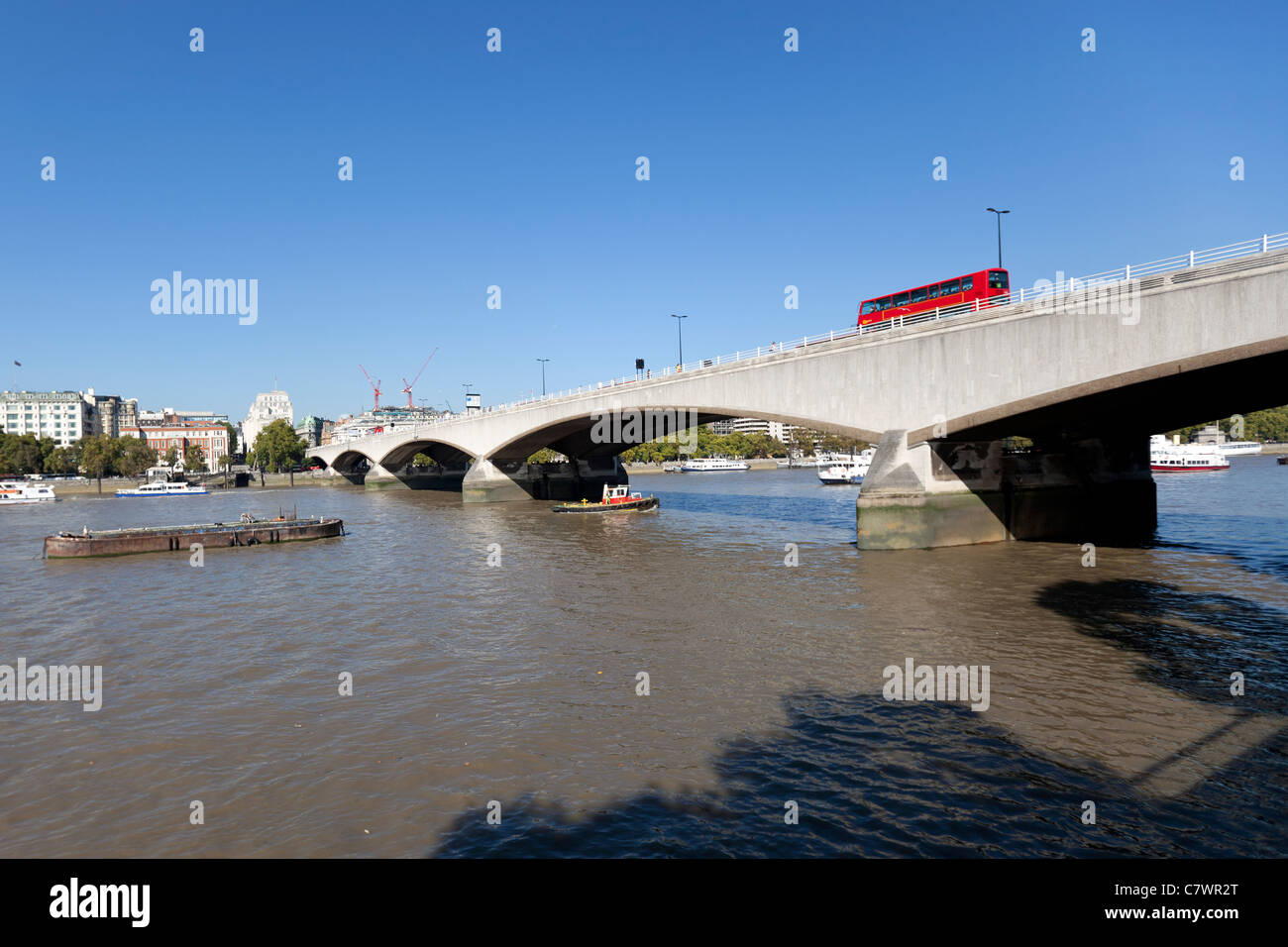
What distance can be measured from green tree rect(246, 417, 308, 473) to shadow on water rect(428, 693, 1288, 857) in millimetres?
146230

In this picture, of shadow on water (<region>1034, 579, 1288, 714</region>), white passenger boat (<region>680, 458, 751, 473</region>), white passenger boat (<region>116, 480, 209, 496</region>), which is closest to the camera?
shadow on water (<region>1034, 579, 1288, 714</region>)

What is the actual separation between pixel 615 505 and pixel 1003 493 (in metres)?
26.4

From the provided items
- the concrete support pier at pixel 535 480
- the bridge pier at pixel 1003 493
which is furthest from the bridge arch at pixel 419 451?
the bridge pier at pixel 1003 493

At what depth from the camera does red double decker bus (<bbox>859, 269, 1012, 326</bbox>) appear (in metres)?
33.2

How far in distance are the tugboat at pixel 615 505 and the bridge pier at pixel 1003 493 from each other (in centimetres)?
2366

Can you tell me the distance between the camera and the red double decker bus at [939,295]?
33.2 meters

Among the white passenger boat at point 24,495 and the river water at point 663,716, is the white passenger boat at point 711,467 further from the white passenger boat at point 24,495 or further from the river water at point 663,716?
the river water at point 663,716

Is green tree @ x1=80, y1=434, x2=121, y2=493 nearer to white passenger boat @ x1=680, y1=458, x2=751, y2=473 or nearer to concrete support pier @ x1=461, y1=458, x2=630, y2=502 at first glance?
concrete support pier @ x1=461, y1=458, x2=630, y2=502

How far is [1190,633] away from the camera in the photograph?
17.2 meters

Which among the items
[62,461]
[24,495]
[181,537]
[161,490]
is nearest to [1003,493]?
[181,537]

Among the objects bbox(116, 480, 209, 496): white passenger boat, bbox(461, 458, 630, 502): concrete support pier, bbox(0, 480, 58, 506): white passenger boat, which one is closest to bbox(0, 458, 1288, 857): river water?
bbox(461, 458, 630, 502): concrete support pier

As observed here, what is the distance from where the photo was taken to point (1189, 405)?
3231 centimetres
